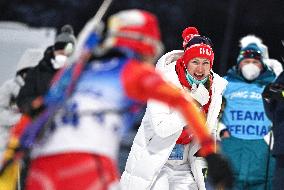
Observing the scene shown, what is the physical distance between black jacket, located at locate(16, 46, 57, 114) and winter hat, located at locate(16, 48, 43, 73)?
62 centimetres

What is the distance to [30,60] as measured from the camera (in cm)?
866

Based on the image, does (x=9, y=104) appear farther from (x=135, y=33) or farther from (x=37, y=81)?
(x=135, y=33)

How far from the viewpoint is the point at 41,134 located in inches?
173

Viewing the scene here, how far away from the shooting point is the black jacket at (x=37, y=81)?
285 inches

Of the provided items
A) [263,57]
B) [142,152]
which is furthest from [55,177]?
[263,57]

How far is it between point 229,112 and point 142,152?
7.72 feet

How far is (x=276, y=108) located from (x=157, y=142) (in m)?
1.98

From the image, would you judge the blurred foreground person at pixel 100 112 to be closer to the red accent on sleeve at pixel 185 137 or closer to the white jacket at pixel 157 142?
the white jacket at pixel 157 142

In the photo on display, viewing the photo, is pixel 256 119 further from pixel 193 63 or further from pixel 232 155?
pixel 193 63

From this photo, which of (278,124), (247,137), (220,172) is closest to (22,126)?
(220,172)

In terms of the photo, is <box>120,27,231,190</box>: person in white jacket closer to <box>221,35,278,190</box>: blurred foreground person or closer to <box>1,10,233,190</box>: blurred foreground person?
<box>221,35,278,190</box>: blurred foreground person

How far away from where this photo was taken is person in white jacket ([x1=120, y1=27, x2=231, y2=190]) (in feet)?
21.6

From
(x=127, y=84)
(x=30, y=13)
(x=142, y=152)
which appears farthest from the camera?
(x=30, y=13)

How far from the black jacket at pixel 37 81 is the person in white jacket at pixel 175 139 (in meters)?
0.86
